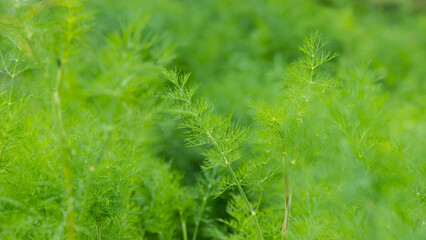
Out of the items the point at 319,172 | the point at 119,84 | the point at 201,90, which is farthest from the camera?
the point at 201,90

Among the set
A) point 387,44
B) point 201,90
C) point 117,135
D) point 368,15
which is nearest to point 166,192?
point 117,135

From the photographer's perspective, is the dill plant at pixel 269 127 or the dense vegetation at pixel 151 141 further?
the dill plant at pixel 269 127

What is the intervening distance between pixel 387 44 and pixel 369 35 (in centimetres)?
15

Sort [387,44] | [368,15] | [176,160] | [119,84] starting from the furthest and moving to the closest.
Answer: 1. [368,15]
2. [387,44]
3. [176,160]
4. [119,84]

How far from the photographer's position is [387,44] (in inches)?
80.7

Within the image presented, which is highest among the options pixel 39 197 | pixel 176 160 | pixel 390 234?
pixel 39 197

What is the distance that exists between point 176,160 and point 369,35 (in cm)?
144

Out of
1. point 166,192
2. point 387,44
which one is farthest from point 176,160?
point 387,44

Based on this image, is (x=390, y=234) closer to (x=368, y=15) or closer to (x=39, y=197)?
(x=39, y=197)

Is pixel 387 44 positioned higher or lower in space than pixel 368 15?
lower

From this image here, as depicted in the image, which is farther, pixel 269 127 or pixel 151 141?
pixel 151 141

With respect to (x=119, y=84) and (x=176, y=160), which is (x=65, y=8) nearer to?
(x=119, y=84)

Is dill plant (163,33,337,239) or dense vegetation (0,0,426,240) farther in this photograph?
dill plant (163,33,337,239)

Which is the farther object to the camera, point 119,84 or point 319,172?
point 319,172
